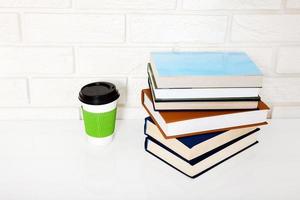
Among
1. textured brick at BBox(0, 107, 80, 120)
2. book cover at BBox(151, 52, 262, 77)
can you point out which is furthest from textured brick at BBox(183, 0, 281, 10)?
textured brick at BBox(0, 107, 80, 120)

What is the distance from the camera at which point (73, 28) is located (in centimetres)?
93

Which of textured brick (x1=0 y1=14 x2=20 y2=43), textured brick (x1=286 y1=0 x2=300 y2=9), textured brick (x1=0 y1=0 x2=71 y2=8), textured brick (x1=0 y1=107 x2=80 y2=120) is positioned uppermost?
textured brick (x1=286 y1=0 x2=300 y2=9)

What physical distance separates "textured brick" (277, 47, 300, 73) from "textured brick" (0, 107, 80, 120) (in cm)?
54

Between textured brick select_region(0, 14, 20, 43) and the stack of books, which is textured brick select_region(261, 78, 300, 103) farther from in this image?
textured brick select_region(0, 14, 20, 43)

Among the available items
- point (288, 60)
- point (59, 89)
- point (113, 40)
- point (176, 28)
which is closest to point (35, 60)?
point (59, 89)

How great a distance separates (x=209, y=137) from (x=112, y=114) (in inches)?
8.9

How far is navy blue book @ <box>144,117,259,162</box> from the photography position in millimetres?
785

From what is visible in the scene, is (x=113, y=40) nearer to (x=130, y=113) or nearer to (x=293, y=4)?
(x=130, y=113)

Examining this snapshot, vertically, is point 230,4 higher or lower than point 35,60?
higher

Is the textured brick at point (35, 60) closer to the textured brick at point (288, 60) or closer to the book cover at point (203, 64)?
the book cover at point (203, 64)

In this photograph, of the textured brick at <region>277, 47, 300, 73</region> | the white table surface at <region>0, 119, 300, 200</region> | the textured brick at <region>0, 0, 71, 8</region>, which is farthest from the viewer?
the textured brick at <region>277, 47, 300, 73</region>

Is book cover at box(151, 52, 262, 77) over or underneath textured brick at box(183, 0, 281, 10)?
underneath

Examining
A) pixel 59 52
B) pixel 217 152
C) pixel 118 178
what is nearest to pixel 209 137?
pixel 217 152

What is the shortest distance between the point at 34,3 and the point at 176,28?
0.33 metres
